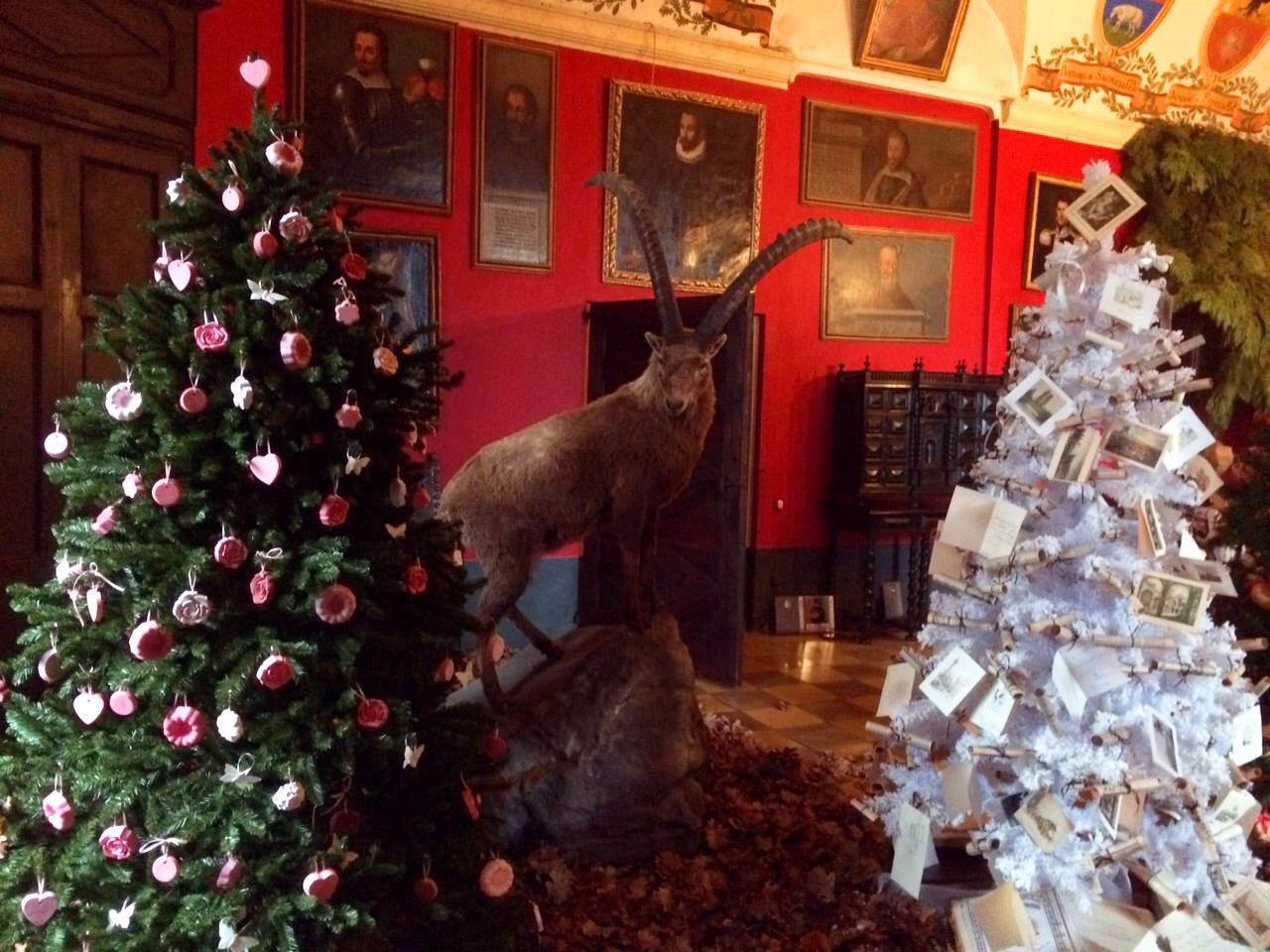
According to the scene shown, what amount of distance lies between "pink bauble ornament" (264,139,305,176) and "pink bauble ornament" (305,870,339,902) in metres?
1.26

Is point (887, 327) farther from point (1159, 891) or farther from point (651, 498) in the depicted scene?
point (1159, 891)

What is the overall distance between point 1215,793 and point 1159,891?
322 millimetres

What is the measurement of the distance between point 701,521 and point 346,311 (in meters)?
3.65

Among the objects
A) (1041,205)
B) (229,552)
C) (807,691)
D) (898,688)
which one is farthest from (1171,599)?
(1041,205)

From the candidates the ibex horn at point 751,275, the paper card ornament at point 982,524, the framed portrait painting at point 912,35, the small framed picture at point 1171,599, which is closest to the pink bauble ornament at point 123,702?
the paper card ornament at point 982,524

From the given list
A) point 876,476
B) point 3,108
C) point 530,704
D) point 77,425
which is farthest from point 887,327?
point 77,425

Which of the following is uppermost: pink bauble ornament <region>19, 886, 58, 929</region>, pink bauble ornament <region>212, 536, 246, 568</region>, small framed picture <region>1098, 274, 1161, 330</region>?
small framed picture <region>1098, 274, 1161, 330</region>

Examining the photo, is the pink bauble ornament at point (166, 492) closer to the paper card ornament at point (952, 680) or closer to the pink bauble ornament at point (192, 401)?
the pink bauble ornament at point (192, 401)

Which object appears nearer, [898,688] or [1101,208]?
[1101,208]

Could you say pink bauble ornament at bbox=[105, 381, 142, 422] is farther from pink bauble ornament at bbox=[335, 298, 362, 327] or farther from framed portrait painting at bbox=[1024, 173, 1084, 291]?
framed portrait painting at bbox=[1024, 173, 1084, 291]

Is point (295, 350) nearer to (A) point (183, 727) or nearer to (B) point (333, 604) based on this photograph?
(B) point (333, 604)

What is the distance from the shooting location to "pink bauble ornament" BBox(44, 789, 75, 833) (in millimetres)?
1577

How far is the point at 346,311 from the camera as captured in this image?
167cm

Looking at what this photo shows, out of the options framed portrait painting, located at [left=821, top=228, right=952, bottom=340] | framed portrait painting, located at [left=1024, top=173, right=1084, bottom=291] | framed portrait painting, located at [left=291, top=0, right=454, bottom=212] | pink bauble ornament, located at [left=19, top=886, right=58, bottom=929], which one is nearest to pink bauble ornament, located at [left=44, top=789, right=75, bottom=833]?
pink bauble ornament, located at [left=19, top=886, right=58, bottom=929]
